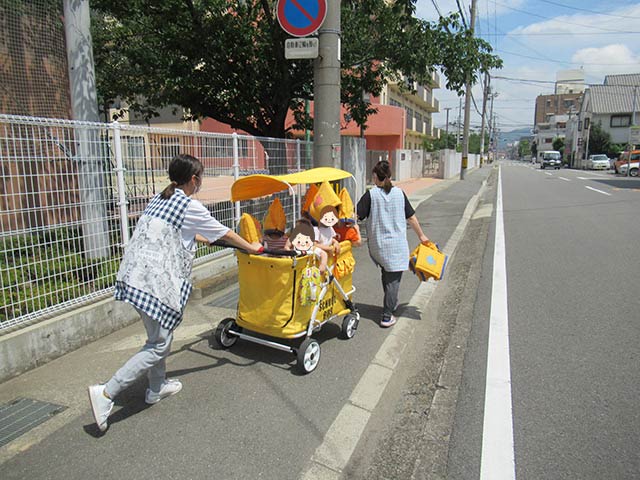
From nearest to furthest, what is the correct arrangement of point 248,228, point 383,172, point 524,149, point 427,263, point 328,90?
point 248,228 < point 383,172 < point 427,263 < point 328,90 < point 524,149

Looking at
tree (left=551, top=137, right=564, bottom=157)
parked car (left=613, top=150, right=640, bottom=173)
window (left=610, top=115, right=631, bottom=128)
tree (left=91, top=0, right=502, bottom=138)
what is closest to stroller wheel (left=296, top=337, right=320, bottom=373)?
tree (left=91, top=0, right=502, bottom=138)

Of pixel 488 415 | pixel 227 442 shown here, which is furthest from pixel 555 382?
pixel 227 442

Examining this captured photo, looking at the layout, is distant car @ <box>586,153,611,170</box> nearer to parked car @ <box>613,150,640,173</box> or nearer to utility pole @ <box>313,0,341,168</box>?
parked car @ <box>613,150,640,173</box>

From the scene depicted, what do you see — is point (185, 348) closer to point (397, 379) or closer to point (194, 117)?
point (397, 379)

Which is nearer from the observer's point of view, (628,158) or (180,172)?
(180,172)

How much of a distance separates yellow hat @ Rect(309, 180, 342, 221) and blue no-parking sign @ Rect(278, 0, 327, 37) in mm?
2787

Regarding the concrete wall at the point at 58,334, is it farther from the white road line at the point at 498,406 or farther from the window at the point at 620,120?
the window at the point at 620,120

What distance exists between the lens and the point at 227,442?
2777mm

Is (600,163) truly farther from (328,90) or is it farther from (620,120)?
(328,90)

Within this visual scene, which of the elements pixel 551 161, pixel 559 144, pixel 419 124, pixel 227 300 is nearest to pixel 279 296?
pixel 227 300

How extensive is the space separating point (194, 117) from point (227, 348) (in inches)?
297

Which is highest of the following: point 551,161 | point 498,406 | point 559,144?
point 559,144

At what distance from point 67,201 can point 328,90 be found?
3663 millimetres

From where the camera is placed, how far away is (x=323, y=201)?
161 inches
